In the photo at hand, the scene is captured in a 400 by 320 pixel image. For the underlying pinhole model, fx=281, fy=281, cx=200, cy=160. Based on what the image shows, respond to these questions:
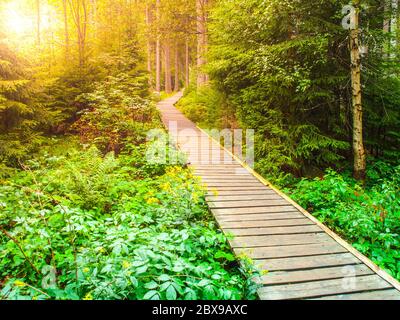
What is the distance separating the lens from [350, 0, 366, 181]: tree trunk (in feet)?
25.2

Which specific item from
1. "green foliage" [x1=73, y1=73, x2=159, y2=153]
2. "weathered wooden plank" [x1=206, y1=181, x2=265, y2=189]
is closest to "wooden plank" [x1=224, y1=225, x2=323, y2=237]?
"weathered wooden plank" [x1=206, y1=181, x2=265, y2=189]

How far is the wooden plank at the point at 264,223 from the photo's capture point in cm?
517

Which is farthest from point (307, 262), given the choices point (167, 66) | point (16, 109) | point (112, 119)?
point (167, 66)

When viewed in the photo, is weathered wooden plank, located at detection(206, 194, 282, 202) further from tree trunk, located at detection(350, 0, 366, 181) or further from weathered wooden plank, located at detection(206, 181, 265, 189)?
tree trunk, located at detection(350, 0, 366, 181)

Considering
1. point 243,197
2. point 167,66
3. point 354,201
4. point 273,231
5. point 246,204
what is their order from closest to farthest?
→ point 273,231 < point 246,204 < point 243,197 < point 354,201 < point 167,66

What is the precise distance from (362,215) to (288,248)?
6.80ft

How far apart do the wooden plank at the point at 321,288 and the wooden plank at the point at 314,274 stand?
76 mm

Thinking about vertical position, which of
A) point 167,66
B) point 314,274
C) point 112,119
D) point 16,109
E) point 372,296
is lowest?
point 372,296

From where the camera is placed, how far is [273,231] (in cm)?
510

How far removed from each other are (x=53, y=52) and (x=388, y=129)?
1499 centimetres

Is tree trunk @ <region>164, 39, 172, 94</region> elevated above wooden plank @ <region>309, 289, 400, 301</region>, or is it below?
above

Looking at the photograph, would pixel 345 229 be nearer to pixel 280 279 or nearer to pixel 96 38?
pixel 280 279

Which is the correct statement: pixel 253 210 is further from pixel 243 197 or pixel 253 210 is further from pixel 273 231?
pixel 273 231

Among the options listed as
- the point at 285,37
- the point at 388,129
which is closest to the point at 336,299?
the point at 285,37
